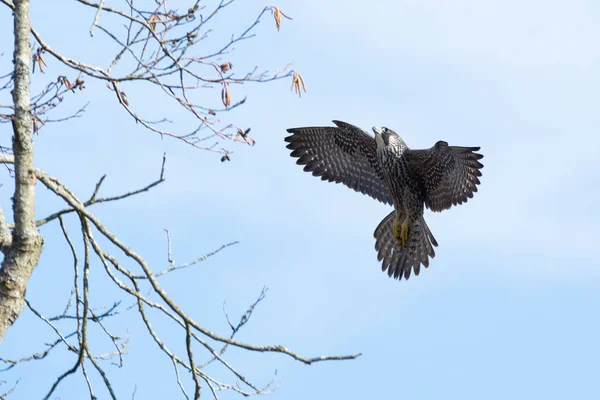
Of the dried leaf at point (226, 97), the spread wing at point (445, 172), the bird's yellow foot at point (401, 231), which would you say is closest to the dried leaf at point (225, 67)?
the dried leaf at point (226, 97)

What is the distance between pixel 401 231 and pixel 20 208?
17.4 feet

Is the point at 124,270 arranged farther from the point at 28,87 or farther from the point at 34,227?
the point at 28,87

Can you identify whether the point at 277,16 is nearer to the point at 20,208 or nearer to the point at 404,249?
the point at 20,208

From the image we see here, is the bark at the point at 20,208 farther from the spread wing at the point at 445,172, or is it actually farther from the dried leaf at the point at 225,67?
the spread wing at the point at 445,172

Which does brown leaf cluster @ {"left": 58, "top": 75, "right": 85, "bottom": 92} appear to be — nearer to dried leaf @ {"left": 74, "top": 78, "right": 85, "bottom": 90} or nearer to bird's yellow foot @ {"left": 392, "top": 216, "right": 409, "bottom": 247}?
dried leaf @ {"left": 74, "top": 78, "right": 85, "bottom": 90}

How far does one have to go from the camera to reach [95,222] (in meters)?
3.74

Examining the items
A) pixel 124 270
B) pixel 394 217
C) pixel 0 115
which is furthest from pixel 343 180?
pixel 124 270

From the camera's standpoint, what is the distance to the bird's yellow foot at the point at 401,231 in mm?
8562

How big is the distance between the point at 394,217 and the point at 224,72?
4.54 metres

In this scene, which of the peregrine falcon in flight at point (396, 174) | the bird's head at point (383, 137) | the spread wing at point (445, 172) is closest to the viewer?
the spread wing at point (445, 172)

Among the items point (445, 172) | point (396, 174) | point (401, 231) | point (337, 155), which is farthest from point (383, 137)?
point (401, 231)

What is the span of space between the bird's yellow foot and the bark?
17.1 ft

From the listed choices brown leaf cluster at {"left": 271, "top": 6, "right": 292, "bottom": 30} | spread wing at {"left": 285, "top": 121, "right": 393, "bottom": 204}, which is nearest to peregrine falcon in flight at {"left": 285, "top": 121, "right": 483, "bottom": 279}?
spread wing at {"left": 285, "top": 121, "right": 393, "bottom": 204}

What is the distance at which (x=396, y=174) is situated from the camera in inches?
333
